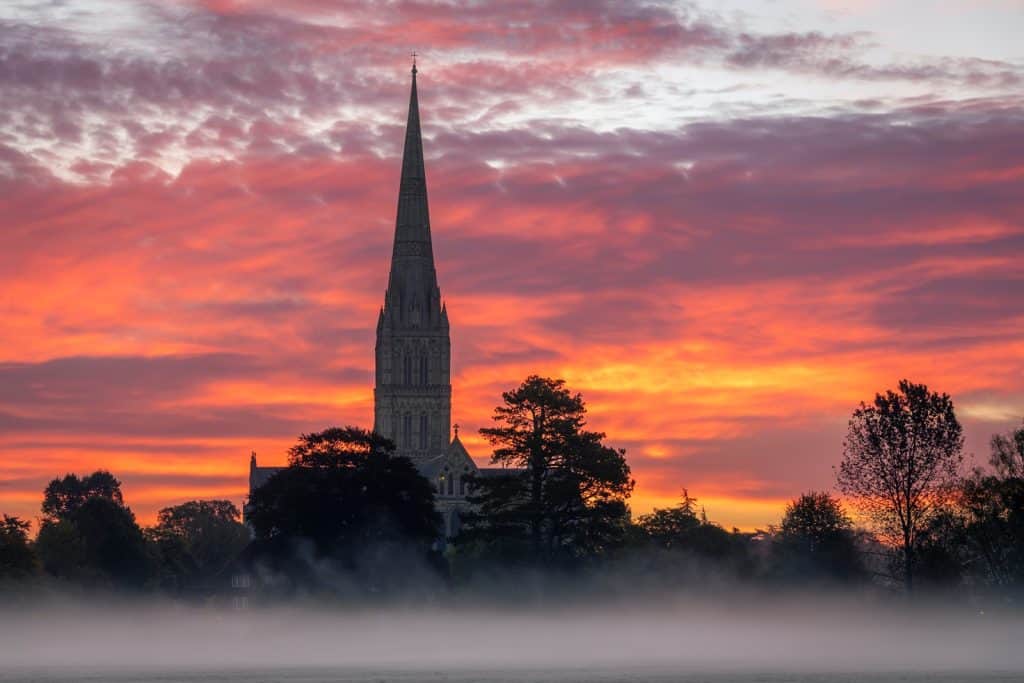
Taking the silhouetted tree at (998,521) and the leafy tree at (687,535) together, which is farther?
the leafy tree at (687,535)

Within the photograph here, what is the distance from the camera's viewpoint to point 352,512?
133250 mm

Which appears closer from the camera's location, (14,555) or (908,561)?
(908,561)

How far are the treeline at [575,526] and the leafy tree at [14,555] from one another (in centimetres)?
15

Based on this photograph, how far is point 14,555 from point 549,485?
46.9 metres

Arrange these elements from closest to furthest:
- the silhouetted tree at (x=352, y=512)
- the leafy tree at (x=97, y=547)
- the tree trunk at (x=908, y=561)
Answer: the tree trunk at (x=908, y=561) < the silhouetted tree at (x=352, y=512) < the leafy tree at (x=97, y=547)

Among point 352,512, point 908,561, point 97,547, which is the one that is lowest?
point 908,561

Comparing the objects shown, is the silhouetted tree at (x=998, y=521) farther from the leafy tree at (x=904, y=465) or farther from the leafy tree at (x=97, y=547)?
the leafy tree at (x=97, y=547)

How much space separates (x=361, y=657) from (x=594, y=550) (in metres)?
19.5

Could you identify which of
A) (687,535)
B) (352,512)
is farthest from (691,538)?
(352,512)

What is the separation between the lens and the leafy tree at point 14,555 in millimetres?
142325

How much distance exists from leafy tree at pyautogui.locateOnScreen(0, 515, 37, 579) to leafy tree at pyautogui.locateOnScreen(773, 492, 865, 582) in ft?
181

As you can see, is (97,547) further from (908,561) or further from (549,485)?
(908,561)

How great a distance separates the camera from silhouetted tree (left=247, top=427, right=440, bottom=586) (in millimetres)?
132250

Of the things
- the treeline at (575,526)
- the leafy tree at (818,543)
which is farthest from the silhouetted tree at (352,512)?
the leafy tree at (818,543)
